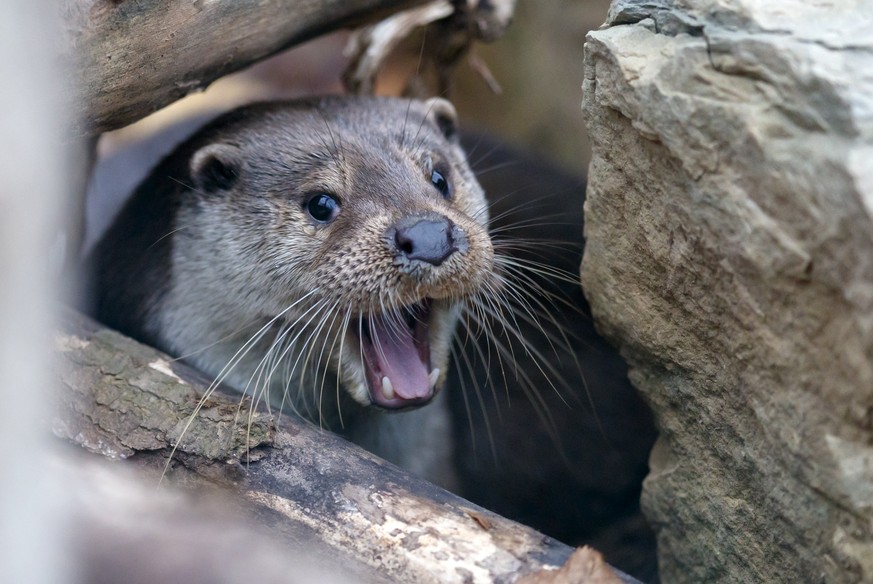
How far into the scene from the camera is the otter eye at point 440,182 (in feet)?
9.91

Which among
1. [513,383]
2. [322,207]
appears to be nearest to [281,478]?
[322,207]

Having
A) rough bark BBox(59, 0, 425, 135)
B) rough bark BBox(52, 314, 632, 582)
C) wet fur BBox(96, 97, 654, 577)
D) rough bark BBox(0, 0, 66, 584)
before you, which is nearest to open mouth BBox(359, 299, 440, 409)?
wet fur BBox(96, 97, 654, 577)

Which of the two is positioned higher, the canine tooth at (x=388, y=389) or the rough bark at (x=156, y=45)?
the rough bark at (x=156, y=45)

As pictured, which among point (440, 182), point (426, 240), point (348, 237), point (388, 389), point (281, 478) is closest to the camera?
point (281, 478)

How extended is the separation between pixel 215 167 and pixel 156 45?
0.64 m

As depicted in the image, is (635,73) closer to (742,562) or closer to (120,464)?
(742,562)

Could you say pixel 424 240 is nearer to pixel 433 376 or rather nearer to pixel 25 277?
pixel 433 376

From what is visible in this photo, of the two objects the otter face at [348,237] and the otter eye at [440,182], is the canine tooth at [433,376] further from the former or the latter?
the otter eye at [440,182]

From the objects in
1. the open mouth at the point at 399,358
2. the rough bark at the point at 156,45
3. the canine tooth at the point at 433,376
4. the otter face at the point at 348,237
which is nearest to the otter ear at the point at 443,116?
the otter face at the point at 348,237

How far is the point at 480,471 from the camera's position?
3.82m

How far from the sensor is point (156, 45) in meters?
2.51

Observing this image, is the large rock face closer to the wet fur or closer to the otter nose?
the otter nose

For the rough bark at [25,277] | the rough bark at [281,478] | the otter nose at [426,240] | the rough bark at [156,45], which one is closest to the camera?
the rough bark at [25,277]

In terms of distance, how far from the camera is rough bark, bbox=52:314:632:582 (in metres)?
2.04
